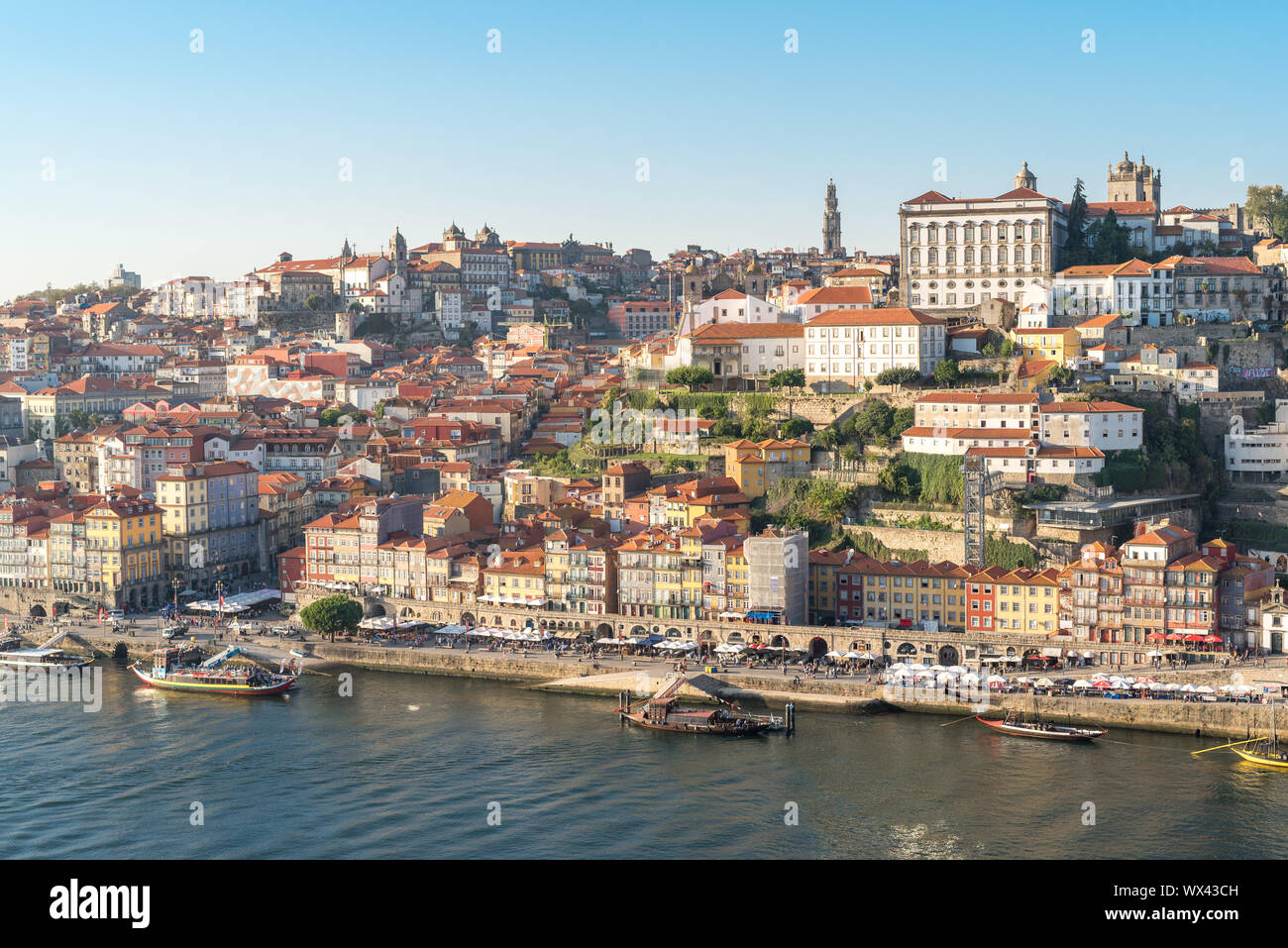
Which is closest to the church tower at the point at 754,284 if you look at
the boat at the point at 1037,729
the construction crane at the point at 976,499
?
the construction crane at the point at 976,499

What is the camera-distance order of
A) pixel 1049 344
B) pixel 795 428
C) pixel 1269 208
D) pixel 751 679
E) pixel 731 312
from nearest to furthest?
pixel 751 679 → pixel 795 428 → pixel 1049 344 → pixel 731 312 → pixel 1269 208

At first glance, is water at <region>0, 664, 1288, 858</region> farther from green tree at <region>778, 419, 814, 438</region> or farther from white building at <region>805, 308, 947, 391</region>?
white building at <region>805, 308, 947, 391</region>

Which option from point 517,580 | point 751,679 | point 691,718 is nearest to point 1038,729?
point 751,679

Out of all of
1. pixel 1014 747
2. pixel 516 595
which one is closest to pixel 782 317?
pixel 516 595

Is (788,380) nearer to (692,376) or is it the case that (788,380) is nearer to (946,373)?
(692,376)

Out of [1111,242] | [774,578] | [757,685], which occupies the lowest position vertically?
[757,685]

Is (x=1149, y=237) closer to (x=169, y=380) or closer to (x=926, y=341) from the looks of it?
(x=926, y=341)
